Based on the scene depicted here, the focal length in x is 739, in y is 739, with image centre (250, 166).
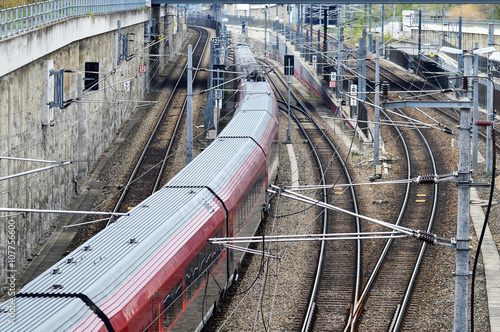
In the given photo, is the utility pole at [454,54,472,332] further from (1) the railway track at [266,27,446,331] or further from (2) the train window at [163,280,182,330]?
(2) the train window at [163,280,182,330]

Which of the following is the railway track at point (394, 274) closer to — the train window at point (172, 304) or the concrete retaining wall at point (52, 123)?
the train window at point (172, 304)

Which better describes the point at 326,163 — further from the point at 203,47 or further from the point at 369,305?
the point at 203,47

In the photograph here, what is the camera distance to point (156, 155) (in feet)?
122

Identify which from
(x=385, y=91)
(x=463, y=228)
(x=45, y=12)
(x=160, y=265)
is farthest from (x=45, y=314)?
(x=45, y=12)

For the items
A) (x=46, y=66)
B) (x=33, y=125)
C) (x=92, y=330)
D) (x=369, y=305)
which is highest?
(x=46, y=66)

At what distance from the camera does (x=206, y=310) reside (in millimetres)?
17047

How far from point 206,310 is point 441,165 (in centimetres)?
2150

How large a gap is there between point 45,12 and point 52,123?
4012mm

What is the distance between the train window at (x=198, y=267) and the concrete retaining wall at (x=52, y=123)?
5609 millimetres

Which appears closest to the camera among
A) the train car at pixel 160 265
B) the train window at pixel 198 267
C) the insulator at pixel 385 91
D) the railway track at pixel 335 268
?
the train car at pixel 160 265

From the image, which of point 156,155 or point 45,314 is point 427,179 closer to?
point 45,314

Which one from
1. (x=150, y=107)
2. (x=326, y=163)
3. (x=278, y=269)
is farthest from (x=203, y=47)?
(x=278, y=269)

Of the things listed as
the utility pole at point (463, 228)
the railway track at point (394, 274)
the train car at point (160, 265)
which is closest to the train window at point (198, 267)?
the train car at point (160, 265)

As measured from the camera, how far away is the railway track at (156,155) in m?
30.0
